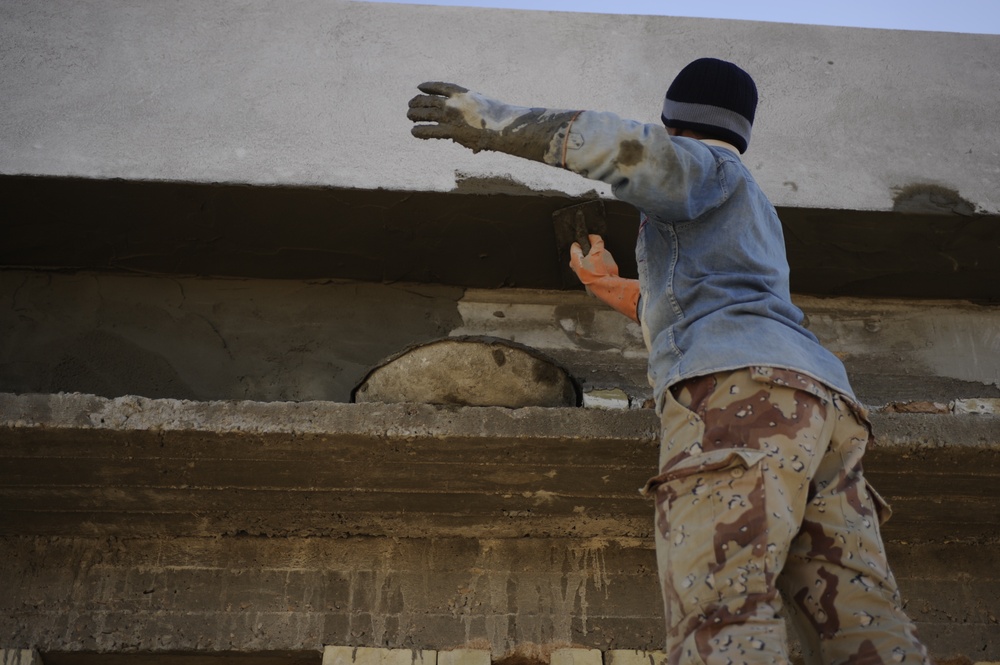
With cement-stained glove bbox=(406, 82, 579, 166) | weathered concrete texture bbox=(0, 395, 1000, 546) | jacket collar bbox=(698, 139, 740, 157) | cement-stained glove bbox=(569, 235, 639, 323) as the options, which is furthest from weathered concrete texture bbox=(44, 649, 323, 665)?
jacket collar bbox=(698, 139, 740, 157)

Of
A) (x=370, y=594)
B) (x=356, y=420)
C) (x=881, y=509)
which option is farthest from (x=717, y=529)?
(x=370, y=594)

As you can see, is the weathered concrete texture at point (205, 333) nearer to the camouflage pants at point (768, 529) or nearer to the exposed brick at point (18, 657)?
the exposed brick at point (18, 657)

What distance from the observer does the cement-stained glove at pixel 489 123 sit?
2643 mm

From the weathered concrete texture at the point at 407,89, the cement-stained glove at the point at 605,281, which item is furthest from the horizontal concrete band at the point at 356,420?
the weathered concrete texture at the point at 407,89

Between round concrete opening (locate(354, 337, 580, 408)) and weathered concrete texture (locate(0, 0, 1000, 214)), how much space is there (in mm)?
765

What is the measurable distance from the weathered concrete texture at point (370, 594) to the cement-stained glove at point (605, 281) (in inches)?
31.9

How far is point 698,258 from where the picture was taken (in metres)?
2.73

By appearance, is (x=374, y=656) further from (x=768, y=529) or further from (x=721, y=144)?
(x=721, y=144)

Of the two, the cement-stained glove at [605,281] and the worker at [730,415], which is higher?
the cement-stained glove at [605,281]

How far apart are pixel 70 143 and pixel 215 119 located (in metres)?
0.50

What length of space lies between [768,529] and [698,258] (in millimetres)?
692

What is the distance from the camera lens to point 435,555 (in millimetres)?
3744

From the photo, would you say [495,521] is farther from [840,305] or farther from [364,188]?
[840,305]

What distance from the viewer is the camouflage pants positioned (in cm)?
227
